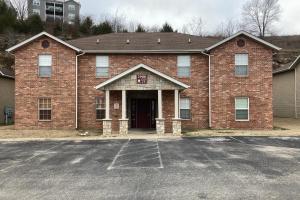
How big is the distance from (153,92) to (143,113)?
1955 mm

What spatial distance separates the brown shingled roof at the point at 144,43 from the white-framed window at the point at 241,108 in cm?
459

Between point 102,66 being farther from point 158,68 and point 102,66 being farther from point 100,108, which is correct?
point 158,68

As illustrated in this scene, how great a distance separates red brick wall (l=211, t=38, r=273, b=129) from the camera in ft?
82.5

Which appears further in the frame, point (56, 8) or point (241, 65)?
point (56, 8)

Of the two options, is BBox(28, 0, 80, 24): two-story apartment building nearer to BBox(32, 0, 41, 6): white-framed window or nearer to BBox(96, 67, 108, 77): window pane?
BBox(32, 0, 41, 6): white-framed window

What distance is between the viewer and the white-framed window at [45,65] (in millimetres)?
25500

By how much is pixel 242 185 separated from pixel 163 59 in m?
17.9

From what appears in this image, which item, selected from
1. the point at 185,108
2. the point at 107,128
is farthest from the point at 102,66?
the point at 185,108

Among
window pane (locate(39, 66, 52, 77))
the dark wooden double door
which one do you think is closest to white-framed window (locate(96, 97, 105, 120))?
the dark wooden double door

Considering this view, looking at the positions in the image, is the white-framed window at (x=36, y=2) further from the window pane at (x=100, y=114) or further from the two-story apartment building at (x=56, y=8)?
the window pane at (x=100, y=114)

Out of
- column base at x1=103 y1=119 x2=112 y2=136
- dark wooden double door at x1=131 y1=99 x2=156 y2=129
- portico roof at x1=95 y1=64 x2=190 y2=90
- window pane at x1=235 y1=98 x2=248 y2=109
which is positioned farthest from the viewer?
dark wooden double door at x1=131 y1=99 x2=156 y2=129

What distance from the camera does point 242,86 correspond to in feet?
82.9

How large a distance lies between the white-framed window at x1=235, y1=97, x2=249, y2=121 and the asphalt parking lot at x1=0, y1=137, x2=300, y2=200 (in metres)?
8.78

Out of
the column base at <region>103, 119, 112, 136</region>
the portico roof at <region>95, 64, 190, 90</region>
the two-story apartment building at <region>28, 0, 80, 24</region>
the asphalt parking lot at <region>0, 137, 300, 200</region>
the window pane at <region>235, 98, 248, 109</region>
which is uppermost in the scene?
the two-story apartment building at <region>28, 0, 80, 24</region>
